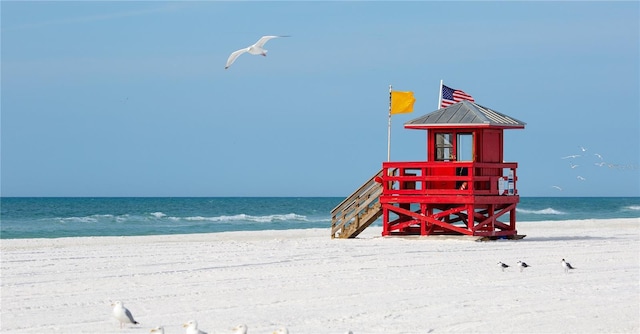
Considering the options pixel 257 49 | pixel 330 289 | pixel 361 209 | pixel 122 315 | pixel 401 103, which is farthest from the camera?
pixel 401 103

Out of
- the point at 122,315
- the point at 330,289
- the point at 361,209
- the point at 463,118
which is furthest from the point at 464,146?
the point at 122,315

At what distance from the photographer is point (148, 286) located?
14992mm

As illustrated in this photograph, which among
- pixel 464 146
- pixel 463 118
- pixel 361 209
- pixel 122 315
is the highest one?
pixel 463 118

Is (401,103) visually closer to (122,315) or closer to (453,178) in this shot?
(453,178)

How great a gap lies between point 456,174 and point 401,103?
3.41 metres

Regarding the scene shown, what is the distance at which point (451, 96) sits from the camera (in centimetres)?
2617

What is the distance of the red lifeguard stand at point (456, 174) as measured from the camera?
2386 centimetres

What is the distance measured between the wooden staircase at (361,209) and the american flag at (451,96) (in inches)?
90.2

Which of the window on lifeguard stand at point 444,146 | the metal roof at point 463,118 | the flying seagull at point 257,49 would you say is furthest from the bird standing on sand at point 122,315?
the window on lifeguard stand at point 444,146

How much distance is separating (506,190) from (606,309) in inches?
499

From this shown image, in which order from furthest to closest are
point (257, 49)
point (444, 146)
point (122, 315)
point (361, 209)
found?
point (361, 209) → point (444, 146) → point (257, 49) → point (122, 315)

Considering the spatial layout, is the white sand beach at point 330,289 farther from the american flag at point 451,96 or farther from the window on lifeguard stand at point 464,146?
the american flag at point 451,96

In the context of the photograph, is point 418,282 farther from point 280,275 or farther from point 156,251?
point 156,251

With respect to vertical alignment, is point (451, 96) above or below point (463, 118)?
above
